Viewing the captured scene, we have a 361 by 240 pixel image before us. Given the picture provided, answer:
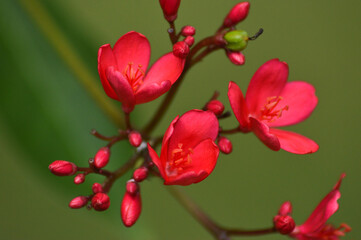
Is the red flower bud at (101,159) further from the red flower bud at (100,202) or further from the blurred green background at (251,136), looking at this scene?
the blurred green background at (251,136)

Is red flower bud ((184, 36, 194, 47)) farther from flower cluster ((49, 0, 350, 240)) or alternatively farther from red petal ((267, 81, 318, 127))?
red petal ((267, 81, 318, 127))

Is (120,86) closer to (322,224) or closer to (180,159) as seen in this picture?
(180,159)

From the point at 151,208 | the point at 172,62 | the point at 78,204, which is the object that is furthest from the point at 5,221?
the point at 172,62

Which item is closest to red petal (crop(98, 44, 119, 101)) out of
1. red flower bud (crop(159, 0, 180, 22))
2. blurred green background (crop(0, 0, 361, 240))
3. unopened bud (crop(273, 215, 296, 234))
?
red flower bud (crop(159, 0, 180, 22))

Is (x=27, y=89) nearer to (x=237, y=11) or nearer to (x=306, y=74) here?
(x=237, y=11)

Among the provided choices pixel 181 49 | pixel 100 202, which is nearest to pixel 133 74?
pixel 181 49
